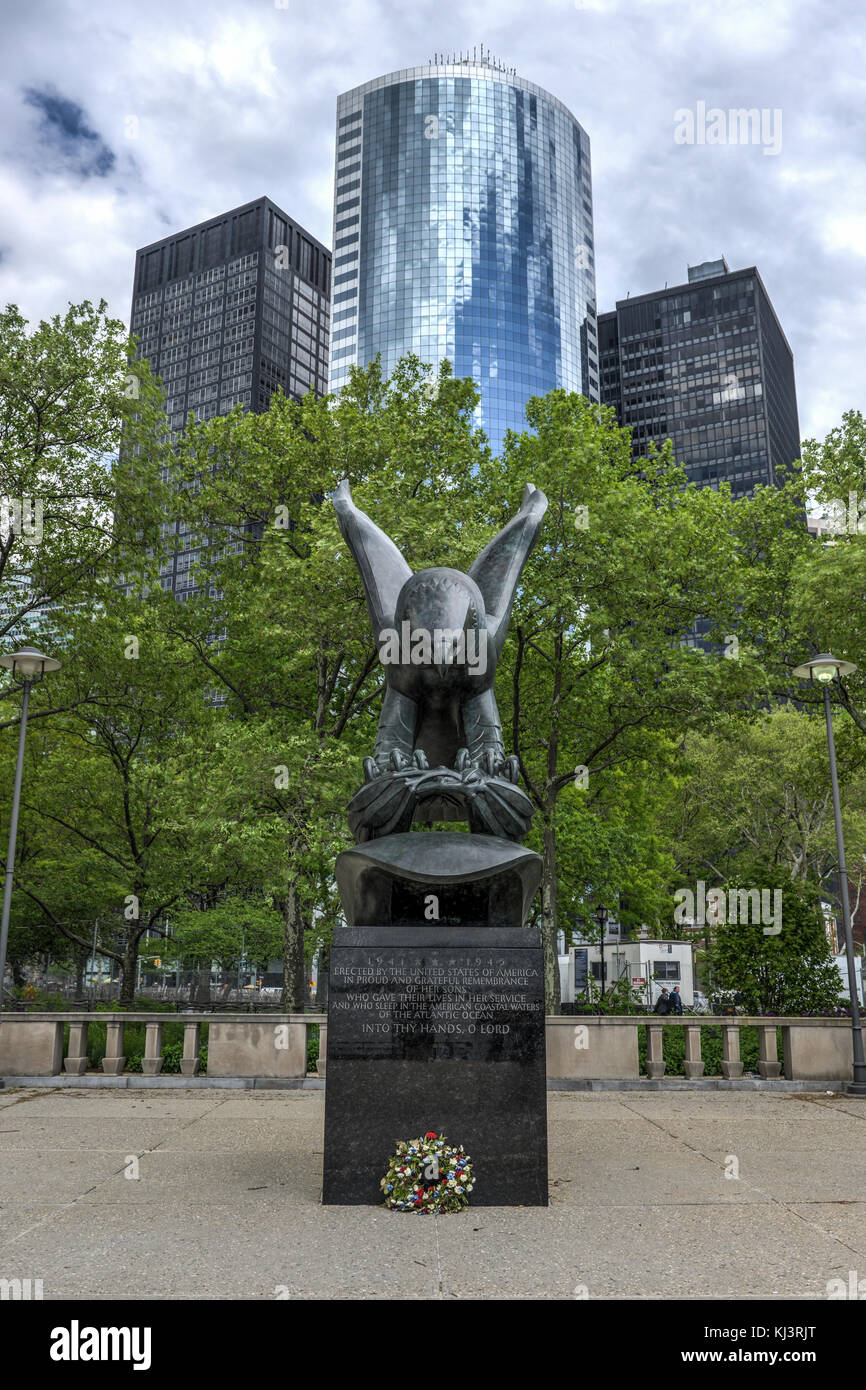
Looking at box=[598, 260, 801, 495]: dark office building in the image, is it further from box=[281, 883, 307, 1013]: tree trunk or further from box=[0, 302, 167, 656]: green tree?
box=[281, 883, 307, 1013]: tree trunk

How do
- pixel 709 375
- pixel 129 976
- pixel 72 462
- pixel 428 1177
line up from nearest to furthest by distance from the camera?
pixel 428 1177, pixel 72 462, pixel 129 976, pixel 709 375

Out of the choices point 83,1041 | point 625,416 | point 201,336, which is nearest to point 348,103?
point 201,336

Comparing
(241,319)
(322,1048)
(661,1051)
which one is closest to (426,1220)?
(322,1048)

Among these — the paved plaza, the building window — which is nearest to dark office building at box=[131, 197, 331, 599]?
the building window

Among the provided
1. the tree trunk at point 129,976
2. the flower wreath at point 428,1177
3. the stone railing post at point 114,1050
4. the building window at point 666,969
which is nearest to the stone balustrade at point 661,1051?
the stone railing post at point 114,1050

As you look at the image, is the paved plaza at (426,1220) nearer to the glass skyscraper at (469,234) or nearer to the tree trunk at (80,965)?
the tree trunk at (80,965)

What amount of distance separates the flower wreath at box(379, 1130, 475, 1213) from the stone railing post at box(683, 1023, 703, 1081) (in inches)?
352

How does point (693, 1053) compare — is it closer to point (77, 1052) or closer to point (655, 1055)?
point (655, 1055)

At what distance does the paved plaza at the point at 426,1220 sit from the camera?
5125 millimetres

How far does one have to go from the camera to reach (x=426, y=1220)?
664cm

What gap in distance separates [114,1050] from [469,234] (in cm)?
11129

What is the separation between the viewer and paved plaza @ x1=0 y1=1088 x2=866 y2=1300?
5125mm

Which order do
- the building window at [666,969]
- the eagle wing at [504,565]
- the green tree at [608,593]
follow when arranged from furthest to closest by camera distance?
the building window at [666,969] → the green tree at [608,593] → the eagle wing at [504,565]

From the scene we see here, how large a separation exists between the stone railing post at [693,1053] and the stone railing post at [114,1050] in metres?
8.70
